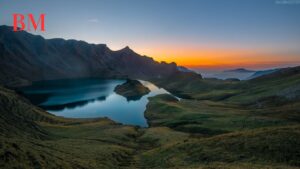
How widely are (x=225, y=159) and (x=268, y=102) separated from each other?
115 m

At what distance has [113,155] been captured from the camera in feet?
178

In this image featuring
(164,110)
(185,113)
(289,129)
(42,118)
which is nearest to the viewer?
(289,129)

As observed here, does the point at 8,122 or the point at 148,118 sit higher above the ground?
the point at 8,122

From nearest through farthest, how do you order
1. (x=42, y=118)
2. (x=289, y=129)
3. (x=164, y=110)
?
(x=289, y=129) → (x=42, y=118) → (x=164, y=110)

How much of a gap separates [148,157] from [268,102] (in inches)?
4436

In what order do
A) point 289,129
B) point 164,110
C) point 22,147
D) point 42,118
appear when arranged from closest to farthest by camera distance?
point 22,147
point 289,129
point 42,118
point 164,110

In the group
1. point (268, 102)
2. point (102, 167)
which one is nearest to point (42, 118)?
point (102, 167)

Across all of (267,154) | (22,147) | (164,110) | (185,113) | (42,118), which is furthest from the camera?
(164,110)

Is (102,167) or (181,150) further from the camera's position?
(181,150)

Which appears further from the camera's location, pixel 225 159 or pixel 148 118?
pixel 148 118

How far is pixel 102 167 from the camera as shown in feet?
142

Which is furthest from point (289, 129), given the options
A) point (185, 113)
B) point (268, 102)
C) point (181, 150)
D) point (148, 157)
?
point (268, 102)

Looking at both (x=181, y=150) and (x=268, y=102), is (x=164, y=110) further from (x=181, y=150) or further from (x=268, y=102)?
(x=181, y=150)

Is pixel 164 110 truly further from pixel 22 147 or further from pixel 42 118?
pixel 22 147
